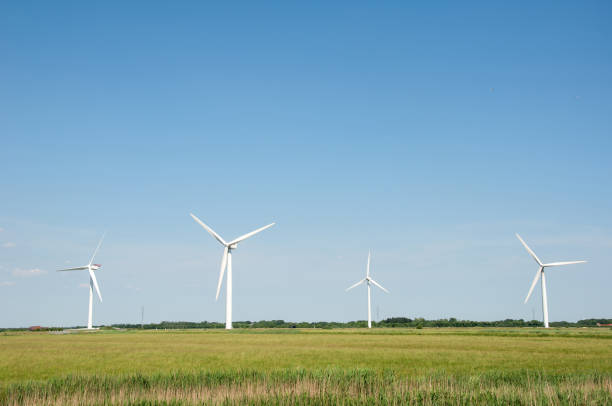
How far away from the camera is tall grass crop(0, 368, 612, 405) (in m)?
20.7

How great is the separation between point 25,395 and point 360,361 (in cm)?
2606

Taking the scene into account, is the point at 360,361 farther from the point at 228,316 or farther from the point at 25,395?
the point at 228,316

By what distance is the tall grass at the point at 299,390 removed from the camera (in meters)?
20.7

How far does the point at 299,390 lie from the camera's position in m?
23.0

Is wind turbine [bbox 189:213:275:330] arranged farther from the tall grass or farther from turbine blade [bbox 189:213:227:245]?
the tall grass

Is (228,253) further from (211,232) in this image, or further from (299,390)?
(299,390)

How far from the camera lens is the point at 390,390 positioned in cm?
2325

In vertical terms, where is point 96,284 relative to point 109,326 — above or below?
above

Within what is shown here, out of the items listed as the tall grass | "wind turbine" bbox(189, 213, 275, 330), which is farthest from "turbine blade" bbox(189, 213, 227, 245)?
the tall grass

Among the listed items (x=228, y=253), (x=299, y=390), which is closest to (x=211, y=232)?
(x=228, y=253)

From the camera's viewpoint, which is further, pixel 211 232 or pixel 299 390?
pixel 211 232

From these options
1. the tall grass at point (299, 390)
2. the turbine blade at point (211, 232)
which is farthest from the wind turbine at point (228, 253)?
the tall grass at point (299, 390)

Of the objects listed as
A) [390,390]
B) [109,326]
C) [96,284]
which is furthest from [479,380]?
[109,326]

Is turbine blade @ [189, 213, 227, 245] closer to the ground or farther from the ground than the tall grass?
farther from the ground
